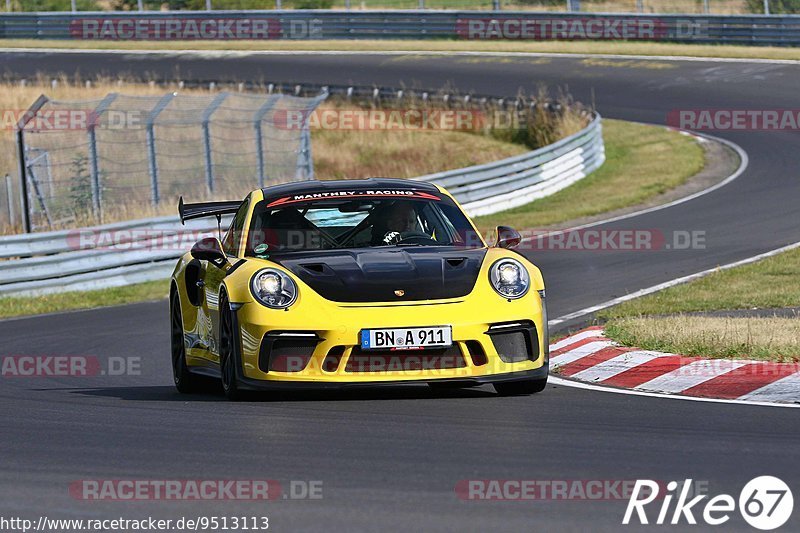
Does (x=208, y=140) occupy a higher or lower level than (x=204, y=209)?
lower

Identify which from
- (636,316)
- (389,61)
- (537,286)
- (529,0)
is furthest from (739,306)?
(529,0)

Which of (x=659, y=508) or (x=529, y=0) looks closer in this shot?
(x=659, y=508)

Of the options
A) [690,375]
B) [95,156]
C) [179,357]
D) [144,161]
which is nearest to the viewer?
[690,375]

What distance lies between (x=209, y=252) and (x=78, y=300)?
8532 millimetres

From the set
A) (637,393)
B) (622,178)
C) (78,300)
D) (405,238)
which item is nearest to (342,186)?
(405,238)

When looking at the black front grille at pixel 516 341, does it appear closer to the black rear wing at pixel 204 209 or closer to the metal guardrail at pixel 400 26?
the black rear wing at pixel 204 209

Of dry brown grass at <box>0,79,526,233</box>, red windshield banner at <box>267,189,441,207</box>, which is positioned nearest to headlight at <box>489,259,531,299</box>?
red windshield banner at <box>267,189,441,207</box>

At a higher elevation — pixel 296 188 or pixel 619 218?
pixel 296 188

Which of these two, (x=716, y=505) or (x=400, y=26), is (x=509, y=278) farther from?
(x=400, y=26)

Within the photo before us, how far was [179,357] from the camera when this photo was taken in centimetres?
951

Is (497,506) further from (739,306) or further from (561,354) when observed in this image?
(739,306)

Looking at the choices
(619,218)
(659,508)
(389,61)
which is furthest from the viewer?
(389,61)

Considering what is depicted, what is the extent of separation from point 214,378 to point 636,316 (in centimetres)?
414

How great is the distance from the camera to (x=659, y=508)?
199 inches
